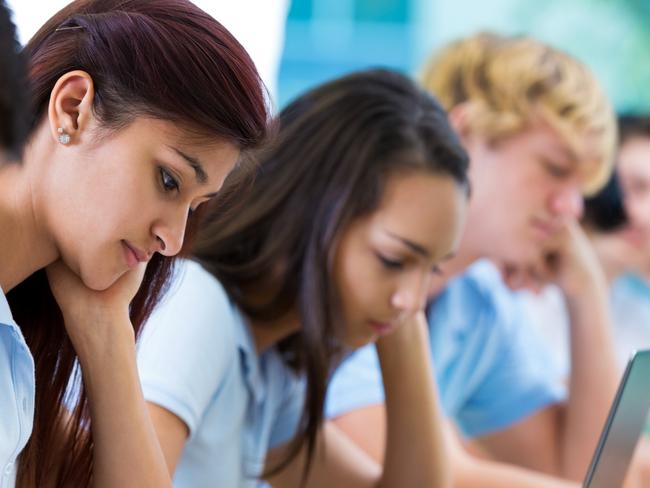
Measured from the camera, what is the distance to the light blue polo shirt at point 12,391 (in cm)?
81

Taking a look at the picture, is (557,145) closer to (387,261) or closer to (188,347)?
(387,261)

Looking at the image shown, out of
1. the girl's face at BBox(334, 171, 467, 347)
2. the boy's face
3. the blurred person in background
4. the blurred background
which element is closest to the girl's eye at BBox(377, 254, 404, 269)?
the girl's face at BBox(334, 171, 467, 347)

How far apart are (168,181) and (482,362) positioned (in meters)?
1.08

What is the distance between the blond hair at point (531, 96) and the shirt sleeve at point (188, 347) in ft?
2.71

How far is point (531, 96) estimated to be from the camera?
1871 millimetres

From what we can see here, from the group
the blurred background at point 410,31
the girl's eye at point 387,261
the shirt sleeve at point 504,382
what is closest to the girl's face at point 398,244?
the girl's eye at point 387,261

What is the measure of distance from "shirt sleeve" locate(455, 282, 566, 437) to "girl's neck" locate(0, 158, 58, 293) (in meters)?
1.09

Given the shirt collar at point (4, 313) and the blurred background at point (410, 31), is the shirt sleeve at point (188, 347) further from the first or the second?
the blurred background at point (410, 31)

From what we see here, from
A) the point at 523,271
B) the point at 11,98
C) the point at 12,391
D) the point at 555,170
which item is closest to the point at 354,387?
the point at 523,271

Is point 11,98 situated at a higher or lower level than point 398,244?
higher

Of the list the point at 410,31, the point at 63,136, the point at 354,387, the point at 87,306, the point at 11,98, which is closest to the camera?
the point at 11,98

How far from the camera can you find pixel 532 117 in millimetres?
1883

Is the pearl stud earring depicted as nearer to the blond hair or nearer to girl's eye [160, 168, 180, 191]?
girl's eye [160, 168, 180, 191]

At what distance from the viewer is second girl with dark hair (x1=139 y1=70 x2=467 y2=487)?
46.8 inches
